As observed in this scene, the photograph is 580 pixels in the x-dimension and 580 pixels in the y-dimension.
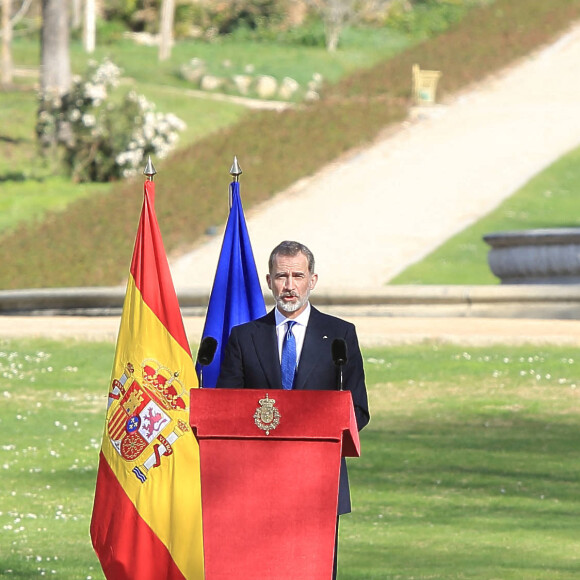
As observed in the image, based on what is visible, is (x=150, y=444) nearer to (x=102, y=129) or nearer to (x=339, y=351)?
(x=339, y=351)

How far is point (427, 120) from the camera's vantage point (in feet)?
114

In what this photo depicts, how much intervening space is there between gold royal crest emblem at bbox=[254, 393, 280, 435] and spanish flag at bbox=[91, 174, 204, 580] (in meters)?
1.76

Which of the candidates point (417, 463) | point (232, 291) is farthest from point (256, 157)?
point (232, 291)

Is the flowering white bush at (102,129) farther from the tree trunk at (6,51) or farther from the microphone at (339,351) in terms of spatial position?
the microphone at (339,351)

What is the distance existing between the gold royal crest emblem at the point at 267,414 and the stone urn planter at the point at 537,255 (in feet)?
44.2

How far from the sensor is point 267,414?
17.1 feet

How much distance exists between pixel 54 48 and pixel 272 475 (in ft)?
100

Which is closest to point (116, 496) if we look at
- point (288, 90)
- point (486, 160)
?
point (486, 160)

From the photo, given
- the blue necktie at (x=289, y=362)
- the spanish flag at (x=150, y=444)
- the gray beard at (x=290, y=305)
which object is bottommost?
the spanish flag at (x=150, y=444)

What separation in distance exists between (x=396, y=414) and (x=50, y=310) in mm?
7851

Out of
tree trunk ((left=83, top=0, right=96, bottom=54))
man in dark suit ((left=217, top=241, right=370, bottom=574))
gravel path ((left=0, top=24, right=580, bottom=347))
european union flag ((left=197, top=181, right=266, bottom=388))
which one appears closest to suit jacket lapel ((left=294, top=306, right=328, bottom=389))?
man in dark suit ((left=217, top=241, right=370, bottom=574))

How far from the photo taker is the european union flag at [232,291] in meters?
6.97

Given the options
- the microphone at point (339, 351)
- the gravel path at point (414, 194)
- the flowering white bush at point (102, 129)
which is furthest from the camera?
the flowering white bush at point (102, 129)

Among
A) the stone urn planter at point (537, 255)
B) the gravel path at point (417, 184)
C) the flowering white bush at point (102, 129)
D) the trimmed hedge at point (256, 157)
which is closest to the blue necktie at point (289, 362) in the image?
the stone urn planter at point (537, 255)
